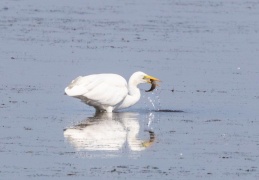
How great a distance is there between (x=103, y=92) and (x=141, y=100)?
6.40 ft

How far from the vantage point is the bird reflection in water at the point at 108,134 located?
51.1ft

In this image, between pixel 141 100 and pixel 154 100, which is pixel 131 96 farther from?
pixel 141 100

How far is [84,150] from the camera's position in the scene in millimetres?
15078

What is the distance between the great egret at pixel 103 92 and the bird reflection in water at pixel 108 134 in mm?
314

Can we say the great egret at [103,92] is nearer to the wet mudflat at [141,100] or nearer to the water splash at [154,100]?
the wet mudflat at [141,100]

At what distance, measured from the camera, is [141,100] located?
68.7 ft

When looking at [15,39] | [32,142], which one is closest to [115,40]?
[15,39]

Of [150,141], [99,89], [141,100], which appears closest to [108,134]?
[150,141]

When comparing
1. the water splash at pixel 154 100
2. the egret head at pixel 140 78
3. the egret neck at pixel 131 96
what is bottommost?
the water splash at pixel 154 100

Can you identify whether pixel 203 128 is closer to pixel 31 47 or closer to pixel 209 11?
pixel 31 47

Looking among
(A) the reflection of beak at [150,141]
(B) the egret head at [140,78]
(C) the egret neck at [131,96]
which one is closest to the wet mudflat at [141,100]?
(A) the reflection of beak at [150,141]

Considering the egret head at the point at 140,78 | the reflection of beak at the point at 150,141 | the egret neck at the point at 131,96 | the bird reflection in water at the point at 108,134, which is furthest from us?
the egret head at the point at 140,78

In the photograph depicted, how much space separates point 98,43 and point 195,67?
172 inches

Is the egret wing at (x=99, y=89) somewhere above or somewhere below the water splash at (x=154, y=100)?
above
